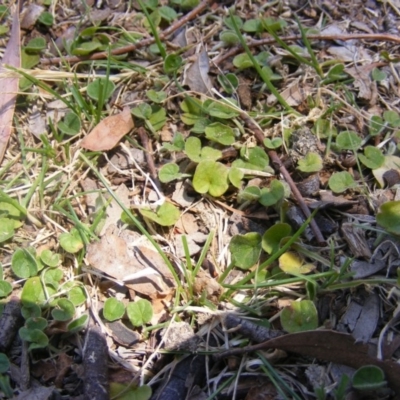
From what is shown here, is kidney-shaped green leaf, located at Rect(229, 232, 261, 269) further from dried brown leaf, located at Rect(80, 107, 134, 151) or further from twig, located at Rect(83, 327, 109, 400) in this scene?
dried brown leaf, located at Rect(80, 107, 134, 151)

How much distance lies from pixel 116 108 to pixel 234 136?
47 centimetres

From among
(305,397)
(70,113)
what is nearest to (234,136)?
(70,113)

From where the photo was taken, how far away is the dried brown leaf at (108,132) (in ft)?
6.16

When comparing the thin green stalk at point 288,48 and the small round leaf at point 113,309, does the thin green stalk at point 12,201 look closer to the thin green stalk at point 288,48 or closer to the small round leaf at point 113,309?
the small round leaf at point 113,309

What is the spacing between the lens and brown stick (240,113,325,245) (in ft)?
5.34

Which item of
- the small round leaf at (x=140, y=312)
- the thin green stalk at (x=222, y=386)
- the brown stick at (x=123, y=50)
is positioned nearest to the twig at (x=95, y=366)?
the small round leaf at (x=140, y=312)

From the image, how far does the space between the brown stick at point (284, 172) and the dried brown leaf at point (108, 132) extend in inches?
16.6

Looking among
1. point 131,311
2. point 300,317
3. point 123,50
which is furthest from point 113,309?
point 123,50

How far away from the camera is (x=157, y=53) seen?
6.93ft

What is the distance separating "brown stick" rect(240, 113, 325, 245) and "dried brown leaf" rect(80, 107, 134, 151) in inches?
16.6

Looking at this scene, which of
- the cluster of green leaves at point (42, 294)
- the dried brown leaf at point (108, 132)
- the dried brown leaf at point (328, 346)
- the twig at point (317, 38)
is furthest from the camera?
the twig at point (317, 38)

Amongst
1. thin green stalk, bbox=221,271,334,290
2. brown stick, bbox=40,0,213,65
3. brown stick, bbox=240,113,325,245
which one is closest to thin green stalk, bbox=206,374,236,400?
thin green stalk, bbox=221,271,334,290

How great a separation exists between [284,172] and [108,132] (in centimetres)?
64

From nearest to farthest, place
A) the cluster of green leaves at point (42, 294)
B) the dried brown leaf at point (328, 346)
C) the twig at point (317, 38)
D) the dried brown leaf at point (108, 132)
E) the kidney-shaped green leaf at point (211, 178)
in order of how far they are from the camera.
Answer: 1. the dried brown leaf at point (328, 346)
2. the cluster of green leaves at point (42, 294)
3. the kidney-shaped green leaf at point (211, 178)
4. the dried brown leaf at point (108, 132)
5. the twig at point (317, 38)
